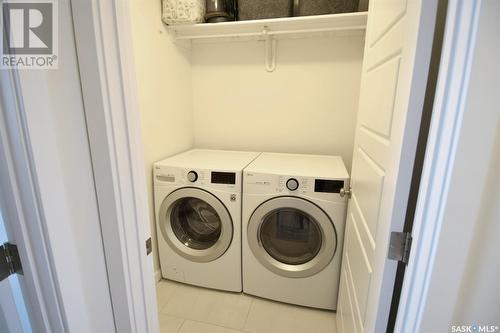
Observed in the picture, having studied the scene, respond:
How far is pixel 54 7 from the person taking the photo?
0.61 m

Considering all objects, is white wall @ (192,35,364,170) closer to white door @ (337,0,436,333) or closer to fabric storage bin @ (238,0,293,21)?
fabric storage bin @ (238,0,293,21)

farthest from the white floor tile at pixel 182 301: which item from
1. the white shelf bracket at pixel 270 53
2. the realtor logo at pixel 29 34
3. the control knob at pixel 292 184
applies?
the white shelf bracket at pixel 270 53

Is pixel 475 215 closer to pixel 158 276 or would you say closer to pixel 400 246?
pixel 400 246

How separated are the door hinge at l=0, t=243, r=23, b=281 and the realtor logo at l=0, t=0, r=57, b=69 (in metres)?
0.45

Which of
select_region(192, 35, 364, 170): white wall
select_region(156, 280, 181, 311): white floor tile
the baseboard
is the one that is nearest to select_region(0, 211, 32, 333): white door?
select_region(156, 280, 181, 311): white floor tile

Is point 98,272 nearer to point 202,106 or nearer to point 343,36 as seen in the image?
point 202,106

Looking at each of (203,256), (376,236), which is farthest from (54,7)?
(203,256)

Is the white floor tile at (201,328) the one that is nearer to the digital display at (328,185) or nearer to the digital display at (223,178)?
the digital display at (223,178)

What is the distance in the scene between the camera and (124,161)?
73cm

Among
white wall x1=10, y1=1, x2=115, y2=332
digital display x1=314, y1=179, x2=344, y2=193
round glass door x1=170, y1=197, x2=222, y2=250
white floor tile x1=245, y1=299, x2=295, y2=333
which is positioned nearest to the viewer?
white wall x1=10, y1=1, x2=115, y2=332

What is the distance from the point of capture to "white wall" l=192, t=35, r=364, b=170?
6.68 feet

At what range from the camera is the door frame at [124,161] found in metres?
0.54

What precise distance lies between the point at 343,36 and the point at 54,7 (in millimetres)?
1900

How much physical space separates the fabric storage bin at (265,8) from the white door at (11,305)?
1881 mm
